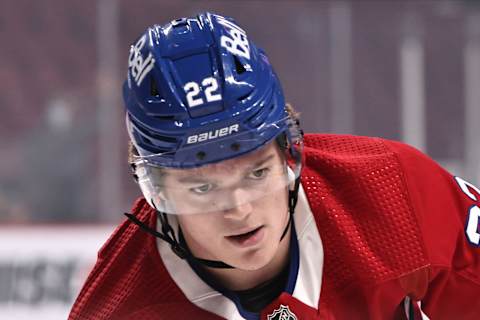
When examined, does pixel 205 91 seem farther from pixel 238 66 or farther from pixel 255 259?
pixel 255 259

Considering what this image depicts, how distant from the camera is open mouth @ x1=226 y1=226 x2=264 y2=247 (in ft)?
5.33

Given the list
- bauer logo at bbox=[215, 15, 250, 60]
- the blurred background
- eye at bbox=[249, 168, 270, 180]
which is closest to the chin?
eye at bbox=[249, 168, 270, 180]

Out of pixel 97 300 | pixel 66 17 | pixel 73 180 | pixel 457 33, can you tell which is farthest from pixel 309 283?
pixel 457 33

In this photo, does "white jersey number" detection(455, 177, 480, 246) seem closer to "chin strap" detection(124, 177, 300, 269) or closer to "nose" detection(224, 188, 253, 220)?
"chin strap" detection(124, 177, 300, 269)

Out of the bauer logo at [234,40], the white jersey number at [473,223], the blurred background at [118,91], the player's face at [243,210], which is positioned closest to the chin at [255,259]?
the player's face at [243,210]

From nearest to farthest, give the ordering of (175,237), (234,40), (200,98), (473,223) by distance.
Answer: (200,98), (234,40), (175,237), (473,223)

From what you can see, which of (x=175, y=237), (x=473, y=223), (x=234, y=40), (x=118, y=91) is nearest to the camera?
(x=234, y=40)

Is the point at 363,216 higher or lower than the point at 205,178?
lower

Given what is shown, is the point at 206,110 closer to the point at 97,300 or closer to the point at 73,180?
the point at 97,300

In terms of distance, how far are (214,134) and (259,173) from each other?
0.14 metres

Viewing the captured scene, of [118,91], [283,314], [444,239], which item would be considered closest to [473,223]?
[444,239]

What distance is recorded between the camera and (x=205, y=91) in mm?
1555

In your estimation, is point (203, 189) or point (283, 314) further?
point (283, 314)

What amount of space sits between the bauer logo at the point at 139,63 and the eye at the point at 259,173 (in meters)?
0.27
